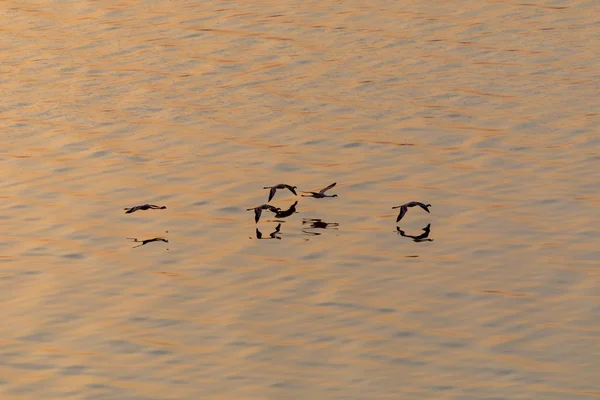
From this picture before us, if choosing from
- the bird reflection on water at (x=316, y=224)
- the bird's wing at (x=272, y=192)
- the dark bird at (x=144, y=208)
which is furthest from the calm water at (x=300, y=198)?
the bird's wing at (x=272, y=192)

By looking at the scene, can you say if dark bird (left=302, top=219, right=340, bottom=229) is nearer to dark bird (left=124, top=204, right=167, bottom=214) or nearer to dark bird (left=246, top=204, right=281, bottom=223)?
dark bird (left=246, top=204, right=281, bottom=223)

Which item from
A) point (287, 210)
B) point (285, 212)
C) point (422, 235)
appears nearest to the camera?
point (422, 235)

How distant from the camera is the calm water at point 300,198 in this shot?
30516 mm

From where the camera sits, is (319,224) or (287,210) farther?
(287,210)

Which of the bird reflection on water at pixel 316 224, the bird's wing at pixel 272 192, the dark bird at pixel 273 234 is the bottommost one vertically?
the dark bird at pixel 273 234

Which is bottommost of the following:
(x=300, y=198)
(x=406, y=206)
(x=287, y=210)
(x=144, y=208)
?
(x=144, y=208)

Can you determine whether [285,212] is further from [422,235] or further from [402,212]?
[422,235]

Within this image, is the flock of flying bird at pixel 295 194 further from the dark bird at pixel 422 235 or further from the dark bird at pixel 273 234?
the dark bird at pixel 273 234

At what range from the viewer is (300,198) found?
41062mm

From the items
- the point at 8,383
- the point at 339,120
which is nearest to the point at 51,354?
the point at 8,383

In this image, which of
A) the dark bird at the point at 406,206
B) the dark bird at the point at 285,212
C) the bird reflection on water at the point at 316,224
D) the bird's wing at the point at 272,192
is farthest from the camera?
Result: the dark bird at the point at 285,212

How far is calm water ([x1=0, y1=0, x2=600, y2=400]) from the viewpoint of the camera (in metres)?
30.5

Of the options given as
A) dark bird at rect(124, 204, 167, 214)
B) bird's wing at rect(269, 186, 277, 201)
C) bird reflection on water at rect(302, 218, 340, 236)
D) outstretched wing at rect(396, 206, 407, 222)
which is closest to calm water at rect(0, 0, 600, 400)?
bird reflection on water at rect(302, 218, 340, 236)

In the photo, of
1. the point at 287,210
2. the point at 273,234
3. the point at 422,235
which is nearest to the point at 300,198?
the point at 287,210
